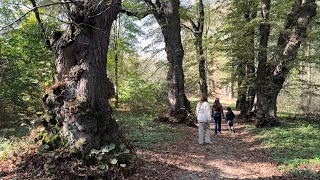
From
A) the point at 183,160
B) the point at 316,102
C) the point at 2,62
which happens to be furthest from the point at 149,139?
→ the point at 316,102

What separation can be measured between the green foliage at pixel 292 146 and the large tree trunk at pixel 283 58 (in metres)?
1.06

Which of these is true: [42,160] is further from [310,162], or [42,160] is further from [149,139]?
[310,162]

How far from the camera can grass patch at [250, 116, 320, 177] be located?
22.4 ft

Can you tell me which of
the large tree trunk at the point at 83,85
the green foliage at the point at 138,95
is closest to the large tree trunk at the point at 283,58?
the green foliage at the point at 138,95

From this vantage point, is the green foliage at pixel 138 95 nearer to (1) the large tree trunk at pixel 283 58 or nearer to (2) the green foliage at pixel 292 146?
(1) the large tree trunk at pixel 283 58

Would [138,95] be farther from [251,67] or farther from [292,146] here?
[292,146]

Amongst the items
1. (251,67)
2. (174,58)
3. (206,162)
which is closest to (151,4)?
(174,58)

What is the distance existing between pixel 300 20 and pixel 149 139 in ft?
28.4

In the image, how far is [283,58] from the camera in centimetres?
1247

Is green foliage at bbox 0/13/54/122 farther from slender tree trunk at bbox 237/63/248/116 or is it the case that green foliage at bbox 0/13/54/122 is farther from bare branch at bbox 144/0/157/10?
slender tree trunk at bbox 237/63/248/116

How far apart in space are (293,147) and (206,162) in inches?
128

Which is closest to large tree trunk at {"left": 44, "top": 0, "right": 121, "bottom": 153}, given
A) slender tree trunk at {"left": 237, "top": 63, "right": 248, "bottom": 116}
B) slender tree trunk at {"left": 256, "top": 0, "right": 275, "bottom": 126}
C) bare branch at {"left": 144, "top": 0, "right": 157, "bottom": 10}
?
bare branch at {"left": 144, "top": 0, "right": 157, "bottom": 10}

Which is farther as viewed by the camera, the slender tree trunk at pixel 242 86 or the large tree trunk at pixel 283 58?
the slender tree trunk at pixel 242 86

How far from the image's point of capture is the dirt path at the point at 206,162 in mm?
6355
